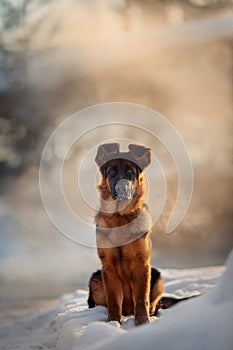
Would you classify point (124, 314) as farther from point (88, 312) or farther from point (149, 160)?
point (149, 160)

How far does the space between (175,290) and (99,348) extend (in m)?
→ 7.68

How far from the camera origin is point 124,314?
7.90m

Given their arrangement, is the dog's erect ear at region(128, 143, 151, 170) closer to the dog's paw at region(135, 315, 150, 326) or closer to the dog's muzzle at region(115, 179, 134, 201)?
the dog's muzzle at region(115, 179, 134, 201)

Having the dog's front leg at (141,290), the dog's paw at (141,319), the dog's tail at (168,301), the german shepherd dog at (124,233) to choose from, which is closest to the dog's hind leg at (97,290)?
the german shepherd dog at (124,233)

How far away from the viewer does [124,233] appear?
7352 mm

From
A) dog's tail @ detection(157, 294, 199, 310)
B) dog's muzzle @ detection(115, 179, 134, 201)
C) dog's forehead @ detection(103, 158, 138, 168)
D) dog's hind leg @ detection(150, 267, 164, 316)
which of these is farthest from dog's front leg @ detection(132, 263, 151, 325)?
dog's tail @ detection(157, 294, 199, 310)

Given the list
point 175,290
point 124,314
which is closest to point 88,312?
point 124,314

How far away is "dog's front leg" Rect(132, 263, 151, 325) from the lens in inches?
279

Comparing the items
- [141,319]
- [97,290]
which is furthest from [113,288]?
[97,290]

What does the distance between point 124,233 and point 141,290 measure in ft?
2.48

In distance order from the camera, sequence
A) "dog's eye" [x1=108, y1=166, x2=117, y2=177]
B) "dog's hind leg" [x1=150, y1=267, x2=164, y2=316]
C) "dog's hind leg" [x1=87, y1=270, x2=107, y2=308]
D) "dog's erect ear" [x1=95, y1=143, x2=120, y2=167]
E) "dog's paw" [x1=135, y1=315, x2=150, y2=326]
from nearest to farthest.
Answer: "dog's paw" [x1=135, y1=315, x2=150, y2=326]
"dog's eye" [x1=108, y1=166, x2=117, y2=177]
"dog's erect ear" [x1=95, y1=143, x2=120, y2=167]
"dog's hind leg" [x1=150, y1=267, x2=164, y2=316]
"dog's hind leg" [x1=87, y1=270, x2=107, y2=308]

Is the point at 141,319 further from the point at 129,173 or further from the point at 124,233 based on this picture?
the point at 129,173

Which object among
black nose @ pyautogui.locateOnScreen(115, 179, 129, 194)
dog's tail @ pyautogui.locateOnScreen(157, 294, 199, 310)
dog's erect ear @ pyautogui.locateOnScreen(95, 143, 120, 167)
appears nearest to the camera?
black nose @ pyautogui.locateOnScreen(115, 179, 129, 194)

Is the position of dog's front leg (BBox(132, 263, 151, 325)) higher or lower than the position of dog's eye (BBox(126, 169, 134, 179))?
lower
